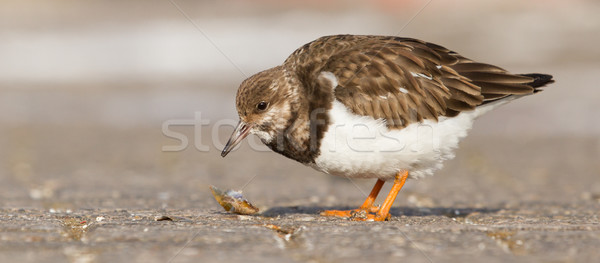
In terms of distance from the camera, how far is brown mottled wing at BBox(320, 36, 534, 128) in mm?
4898

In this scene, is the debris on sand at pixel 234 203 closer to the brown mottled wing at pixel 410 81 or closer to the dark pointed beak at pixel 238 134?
the dark pointed beak at pixel 238 134

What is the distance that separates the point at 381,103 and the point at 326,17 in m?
20.5

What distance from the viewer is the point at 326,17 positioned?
25.0 m

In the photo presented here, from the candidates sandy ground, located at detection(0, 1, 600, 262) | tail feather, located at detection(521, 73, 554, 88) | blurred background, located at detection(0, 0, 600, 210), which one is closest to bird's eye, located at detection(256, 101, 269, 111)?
sandy ground, located at detection(0, 1, 600, 262)

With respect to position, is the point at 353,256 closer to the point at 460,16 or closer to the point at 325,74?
the point at 325,74

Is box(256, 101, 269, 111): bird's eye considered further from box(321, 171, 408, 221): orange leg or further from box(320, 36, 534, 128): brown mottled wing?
box(321, 171, 408, 221): orange leg

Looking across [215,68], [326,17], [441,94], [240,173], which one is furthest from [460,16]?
[441,94]

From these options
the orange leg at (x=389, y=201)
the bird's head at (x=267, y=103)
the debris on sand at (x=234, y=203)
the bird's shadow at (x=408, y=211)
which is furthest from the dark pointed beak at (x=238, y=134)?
the orange leg at (x=389, y=201)

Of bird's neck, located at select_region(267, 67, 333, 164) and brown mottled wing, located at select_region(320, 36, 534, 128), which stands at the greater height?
brown mottled wing, located at select_region(320, 36, 534, 128)

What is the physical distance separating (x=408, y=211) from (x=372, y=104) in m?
1.15

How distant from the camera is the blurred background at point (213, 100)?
681cm

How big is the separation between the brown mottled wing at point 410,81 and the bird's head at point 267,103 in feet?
1.23

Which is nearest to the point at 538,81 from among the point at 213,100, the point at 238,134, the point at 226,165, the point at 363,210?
the point at 363,210

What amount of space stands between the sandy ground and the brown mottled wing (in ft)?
2.65
